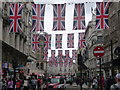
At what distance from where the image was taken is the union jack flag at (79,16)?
82.4ft

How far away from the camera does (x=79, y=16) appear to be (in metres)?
25.2

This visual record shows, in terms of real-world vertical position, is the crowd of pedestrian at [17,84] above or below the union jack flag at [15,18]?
below

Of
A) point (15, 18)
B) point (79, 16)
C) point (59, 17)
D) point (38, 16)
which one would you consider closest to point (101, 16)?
point (79, 16)

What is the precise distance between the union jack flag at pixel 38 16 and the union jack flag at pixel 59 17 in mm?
1280

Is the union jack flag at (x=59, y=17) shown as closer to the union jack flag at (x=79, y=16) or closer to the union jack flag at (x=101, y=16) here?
the union jack flag at (x=79, y=16)

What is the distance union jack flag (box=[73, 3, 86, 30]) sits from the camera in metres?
25.1

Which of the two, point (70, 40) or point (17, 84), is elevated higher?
point (70, 40)

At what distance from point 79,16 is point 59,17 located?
6.87 ft

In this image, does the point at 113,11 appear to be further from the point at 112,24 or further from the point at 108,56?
the point at 108,56

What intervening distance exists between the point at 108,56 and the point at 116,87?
153 feet

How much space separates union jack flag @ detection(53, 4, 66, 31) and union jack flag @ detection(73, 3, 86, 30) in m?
1.26

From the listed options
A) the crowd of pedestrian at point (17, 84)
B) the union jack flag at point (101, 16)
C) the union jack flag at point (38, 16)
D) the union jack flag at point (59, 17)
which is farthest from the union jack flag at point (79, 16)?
the crowd of pedestrian at point (17, 84)

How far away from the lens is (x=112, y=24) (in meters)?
45.8

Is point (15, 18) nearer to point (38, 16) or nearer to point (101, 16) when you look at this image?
point (38, 16)
